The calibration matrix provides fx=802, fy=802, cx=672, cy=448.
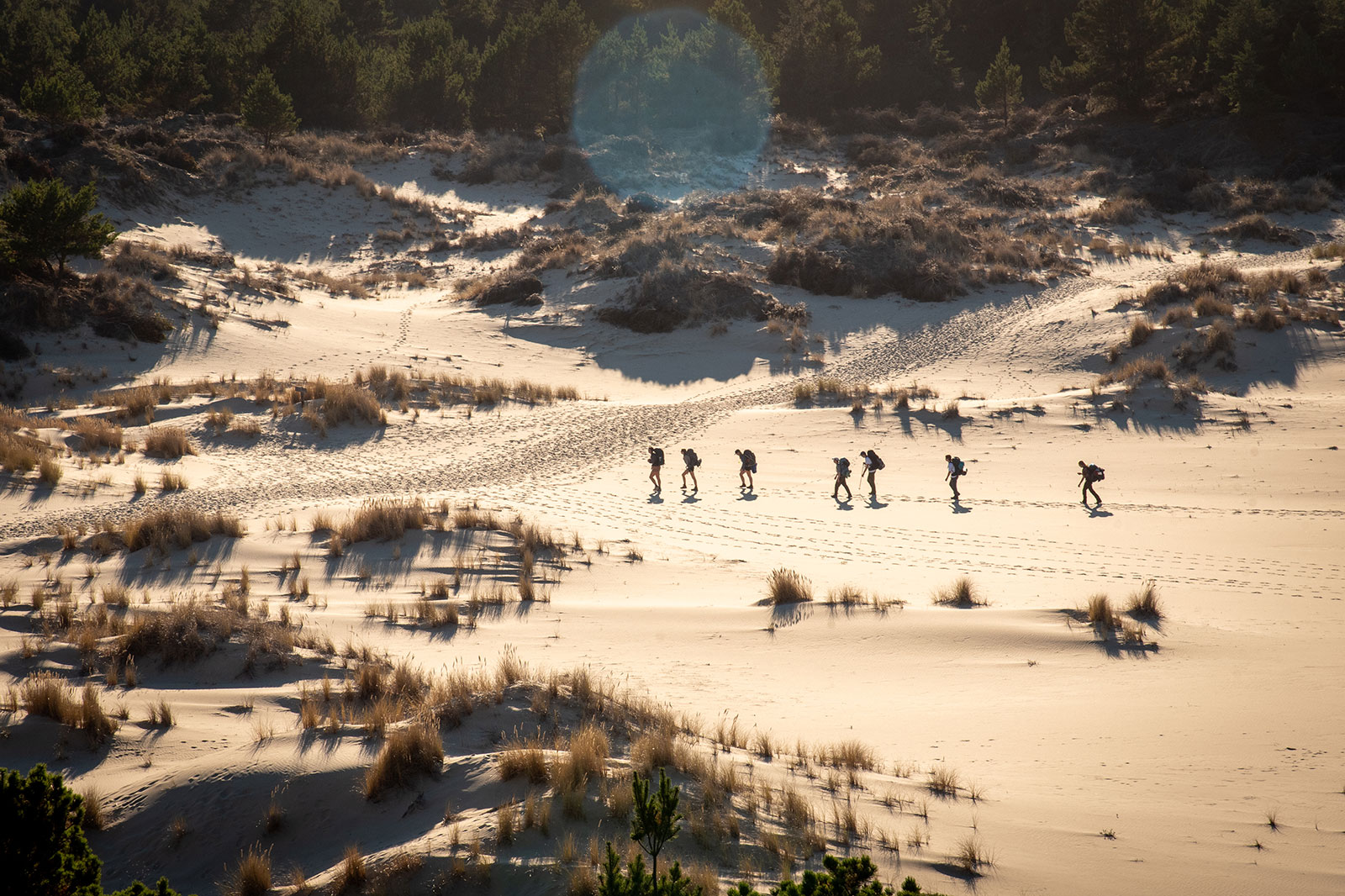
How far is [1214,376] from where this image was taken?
20.2 metres

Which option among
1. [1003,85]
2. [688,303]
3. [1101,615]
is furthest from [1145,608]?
[1003,85]

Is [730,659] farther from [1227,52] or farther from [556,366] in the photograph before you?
[1227,52]

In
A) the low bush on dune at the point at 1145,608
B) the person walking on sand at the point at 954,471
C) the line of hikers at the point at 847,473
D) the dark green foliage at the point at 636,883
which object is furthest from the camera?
the person walking on sand at the point at 954,471

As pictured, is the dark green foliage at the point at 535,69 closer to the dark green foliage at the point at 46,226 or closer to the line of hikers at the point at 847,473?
the dark green foliage at the point at 46,226

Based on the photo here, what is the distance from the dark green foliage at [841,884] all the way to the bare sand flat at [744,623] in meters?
1.04

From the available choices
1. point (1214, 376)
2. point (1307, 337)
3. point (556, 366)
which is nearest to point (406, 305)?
point (556, 366)

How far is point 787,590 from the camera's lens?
929cm

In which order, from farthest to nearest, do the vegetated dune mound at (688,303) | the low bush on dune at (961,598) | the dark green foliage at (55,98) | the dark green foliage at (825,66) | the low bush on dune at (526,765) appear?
the dark green foliage at (825,66) → the dark green foliage at (55,98) → the vegetated dune mound at (688,303) → the low bush on dune at (961,598) → the low bush on dune at (526,765)

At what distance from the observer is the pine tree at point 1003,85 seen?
162 feet

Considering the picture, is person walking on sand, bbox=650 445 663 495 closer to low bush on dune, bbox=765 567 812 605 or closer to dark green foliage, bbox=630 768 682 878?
low bush on dune, bbox=765 567 812 605

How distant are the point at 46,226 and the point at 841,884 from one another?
27881 millimetres

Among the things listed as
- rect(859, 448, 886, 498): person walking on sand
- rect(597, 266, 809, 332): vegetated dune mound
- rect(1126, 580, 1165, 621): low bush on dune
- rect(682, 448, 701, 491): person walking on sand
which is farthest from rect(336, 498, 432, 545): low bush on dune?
rect(597, 266, 809, 332): vegetated dune mound

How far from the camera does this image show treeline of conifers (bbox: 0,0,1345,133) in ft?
133

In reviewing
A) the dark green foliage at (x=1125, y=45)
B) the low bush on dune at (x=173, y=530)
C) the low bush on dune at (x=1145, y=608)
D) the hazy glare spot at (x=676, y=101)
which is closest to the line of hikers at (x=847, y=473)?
the low bush on dune at (x=1145, y=608)
